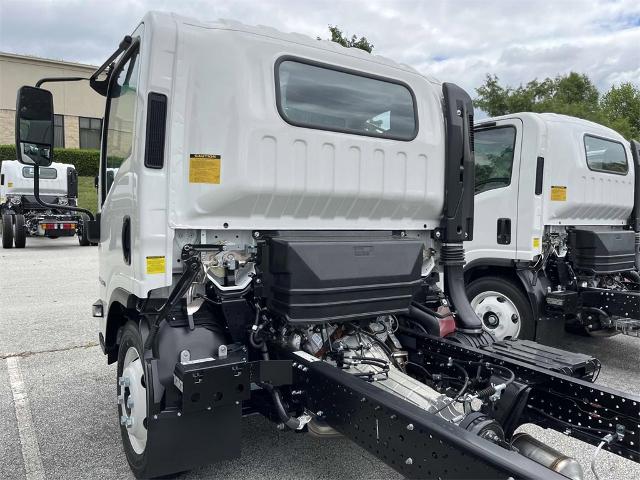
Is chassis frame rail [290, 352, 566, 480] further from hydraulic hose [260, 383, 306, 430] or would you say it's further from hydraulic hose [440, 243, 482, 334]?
hydraulic hose [440, 243, 482, 334]

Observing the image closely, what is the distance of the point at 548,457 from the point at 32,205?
17.2 metres

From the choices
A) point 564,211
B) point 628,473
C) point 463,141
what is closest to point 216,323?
point 463,141

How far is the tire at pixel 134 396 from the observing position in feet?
9.08

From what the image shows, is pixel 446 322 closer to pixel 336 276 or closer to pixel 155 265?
pixel 336 276

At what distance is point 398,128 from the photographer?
3.30 m

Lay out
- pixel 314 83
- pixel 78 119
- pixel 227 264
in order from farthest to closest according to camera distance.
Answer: pixel 78 119
pixel 314 83
pixel 227 264

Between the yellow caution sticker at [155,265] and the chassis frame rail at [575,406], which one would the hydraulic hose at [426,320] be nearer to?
the chassis frame rail at [575,406]

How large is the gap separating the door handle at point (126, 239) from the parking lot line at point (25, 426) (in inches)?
54.4

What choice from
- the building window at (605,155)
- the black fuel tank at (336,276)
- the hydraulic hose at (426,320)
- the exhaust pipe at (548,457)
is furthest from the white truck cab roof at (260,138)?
the building window at (605,155)

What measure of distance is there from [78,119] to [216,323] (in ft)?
102

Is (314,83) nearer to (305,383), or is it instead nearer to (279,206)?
(279,206)

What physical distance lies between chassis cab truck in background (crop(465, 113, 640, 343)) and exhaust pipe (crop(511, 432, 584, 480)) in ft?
10.0

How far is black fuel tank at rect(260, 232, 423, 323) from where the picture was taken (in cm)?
264

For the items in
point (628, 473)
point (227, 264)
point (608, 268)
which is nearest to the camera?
point (227, 264)
